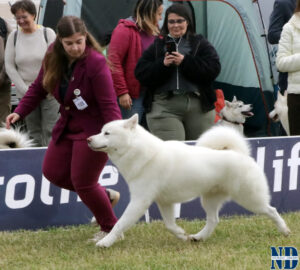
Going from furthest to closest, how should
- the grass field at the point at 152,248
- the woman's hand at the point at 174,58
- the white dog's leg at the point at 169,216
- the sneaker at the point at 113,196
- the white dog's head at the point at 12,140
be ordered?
the white dog's head at the point at 12,140
the woman's hand at the point at 174,58
the sneaker at the point at 113,196
the white dog's leg at the point at 169,216
the grass field at the point at 152,248

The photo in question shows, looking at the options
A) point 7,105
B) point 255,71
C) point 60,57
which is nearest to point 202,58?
point 60,57

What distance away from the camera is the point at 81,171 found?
16.0 feet

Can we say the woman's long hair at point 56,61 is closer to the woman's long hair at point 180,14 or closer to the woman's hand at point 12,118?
the woman's hand at point 12,118

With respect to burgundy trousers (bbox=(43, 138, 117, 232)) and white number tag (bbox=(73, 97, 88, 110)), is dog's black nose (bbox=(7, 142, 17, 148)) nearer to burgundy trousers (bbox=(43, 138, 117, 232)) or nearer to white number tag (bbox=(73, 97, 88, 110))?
burgundy trousers (bbox=(43, 138, 117, 232))

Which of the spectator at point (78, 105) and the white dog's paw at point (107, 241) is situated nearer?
the white dog's paw at point (107, 241)

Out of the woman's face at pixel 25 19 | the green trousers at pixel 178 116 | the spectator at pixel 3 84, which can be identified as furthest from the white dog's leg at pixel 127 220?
the spectator at pixel 3 84

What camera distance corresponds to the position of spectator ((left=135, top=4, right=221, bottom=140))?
5.98 metres

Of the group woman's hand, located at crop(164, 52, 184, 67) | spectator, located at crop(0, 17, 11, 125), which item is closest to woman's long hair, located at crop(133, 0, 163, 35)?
woman's hand, located at crop(164, 52, 184, 67)

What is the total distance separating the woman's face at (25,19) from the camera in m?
6.91

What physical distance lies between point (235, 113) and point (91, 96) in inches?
172

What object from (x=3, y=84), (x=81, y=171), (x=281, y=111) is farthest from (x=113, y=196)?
(x=281, y=111)

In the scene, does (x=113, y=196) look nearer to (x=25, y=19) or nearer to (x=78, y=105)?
(x=78, y=105)

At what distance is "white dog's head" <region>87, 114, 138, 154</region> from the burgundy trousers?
0.90ft

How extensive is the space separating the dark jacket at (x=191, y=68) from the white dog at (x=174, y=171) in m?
1.07
